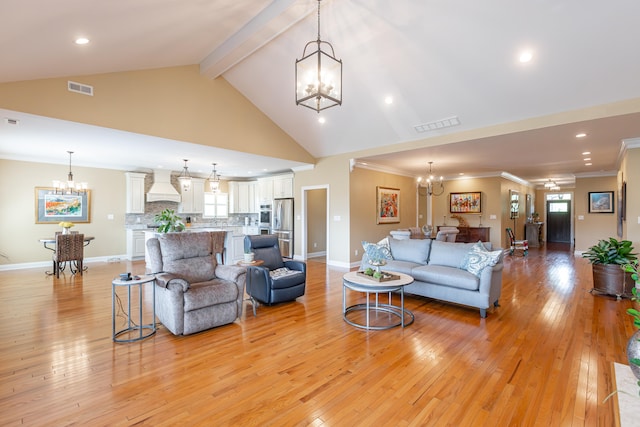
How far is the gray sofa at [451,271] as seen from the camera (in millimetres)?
3859

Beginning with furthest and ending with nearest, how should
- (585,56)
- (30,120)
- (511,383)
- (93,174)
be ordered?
(93,174)
(30,120)
(585,56)
(511,383)

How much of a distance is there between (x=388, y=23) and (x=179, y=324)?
4473 mm

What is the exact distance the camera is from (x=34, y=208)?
7254 mm

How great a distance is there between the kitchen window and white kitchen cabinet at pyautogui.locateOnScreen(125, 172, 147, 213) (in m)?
1.96

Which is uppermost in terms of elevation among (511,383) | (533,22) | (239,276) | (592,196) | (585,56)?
(533,22)

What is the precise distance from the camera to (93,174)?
802cm

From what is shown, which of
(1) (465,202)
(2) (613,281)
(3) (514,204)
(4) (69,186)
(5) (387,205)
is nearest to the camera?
(2) (613,281)

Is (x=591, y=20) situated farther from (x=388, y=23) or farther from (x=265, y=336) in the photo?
(x=265, y=336)

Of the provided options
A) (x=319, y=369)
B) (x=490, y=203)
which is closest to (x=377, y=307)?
(x=319, y=369)

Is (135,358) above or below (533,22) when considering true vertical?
below

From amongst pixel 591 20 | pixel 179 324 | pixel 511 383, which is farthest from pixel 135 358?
pixel 591 20

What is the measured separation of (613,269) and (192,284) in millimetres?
6361

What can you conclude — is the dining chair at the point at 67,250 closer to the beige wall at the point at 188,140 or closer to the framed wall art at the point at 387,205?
the beige wall at the point at 188,140

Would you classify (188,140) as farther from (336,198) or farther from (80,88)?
(336,198)
